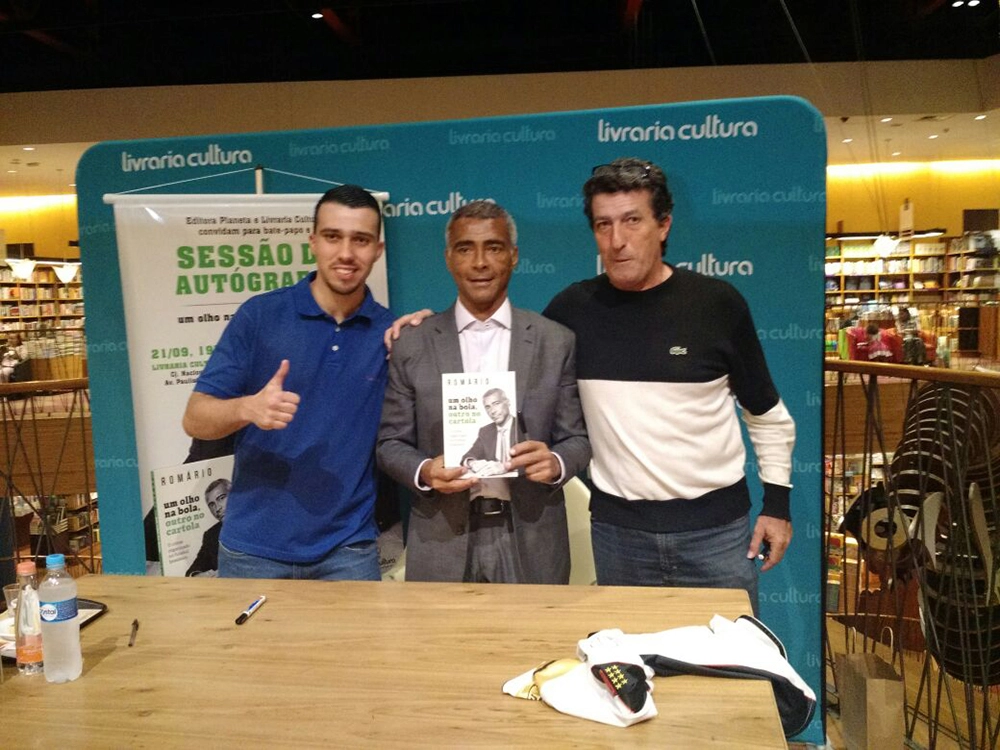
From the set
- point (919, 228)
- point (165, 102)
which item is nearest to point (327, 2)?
point (165, 102)

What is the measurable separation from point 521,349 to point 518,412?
213 mm

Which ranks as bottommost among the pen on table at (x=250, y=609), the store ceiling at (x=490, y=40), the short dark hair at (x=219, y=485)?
the pen on table at (x=250, y=609)

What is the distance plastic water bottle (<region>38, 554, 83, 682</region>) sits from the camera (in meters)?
1.54

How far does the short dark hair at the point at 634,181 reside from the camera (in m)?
2.53

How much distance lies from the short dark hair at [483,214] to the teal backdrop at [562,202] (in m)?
0.19

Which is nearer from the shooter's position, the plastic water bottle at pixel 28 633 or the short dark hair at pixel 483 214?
the plastic water bottle at pixel 28 633

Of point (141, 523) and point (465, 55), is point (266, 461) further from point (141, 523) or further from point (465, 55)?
point (465, 55)

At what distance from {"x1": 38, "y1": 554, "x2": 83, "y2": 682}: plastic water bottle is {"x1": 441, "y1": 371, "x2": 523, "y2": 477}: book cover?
107cm

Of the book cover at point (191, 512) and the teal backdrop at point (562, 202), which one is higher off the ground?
the teal backdrop at point (562, 202)

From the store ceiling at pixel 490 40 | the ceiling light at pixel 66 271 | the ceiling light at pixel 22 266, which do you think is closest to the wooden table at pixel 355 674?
the store ceiling at pixel 490 40

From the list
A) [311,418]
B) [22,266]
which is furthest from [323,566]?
[22,266]

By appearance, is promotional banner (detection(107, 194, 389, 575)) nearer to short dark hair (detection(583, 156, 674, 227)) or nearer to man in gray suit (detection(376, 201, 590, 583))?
man in gray suit (detection(376, 201, 590, 583))

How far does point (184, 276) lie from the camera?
290cm

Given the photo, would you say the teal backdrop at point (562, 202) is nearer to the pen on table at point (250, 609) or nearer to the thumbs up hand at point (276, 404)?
the thumbs up hand at point (276, 404)
